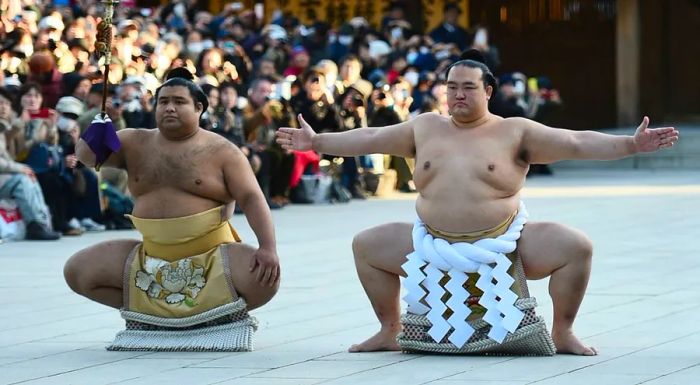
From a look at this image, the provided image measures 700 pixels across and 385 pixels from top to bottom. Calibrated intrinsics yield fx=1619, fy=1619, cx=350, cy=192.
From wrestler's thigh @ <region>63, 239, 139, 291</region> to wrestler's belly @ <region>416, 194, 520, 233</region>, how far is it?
1.15 meters

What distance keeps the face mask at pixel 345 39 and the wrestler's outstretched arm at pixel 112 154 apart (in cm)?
1103

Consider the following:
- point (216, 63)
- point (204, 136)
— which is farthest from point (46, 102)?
point (204, 136)

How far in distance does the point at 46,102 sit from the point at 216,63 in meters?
2.08

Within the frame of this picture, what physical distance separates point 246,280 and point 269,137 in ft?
21.6

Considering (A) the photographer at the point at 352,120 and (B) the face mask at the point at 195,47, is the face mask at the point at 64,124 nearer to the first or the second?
(A) the photographer at the point at 352,120

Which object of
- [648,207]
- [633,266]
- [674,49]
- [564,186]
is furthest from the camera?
[674,49]

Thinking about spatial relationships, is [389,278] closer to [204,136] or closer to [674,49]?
[204,136]

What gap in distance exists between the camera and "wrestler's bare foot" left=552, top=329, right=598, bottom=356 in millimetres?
5340

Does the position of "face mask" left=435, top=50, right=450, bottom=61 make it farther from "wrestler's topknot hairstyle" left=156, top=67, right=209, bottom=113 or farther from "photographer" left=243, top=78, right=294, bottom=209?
"wrestler's topknot hairstyle" left=156, top=67, right=209, bottom=113

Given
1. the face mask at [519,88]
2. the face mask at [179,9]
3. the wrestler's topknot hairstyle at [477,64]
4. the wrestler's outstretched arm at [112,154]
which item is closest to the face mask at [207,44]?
the face mask at [179,9]

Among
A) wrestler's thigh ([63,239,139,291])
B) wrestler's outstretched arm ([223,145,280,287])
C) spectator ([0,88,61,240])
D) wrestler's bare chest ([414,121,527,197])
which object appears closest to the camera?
wrestler's bare chest ([414,121,527,197])

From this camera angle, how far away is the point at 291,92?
42.7 ft

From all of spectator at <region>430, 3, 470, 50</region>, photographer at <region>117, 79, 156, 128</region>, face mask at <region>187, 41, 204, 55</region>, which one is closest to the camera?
face mask at <region>187, 41, 204, 55</region>

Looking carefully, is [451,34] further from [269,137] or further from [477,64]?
[477,64]
